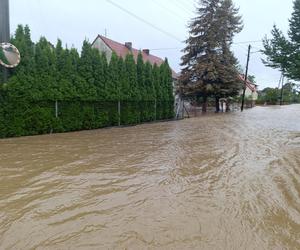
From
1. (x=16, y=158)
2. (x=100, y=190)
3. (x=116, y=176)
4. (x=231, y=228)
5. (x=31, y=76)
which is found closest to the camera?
(x=231, y=228)

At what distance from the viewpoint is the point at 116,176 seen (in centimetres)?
481

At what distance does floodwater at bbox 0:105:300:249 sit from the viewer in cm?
275

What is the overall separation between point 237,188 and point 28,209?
2.88 metres

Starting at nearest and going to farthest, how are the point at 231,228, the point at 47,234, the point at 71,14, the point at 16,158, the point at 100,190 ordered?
the point at 47,234 < the point at 231,228 < the point at 100,190 < the point at 16,158 < the point at 71,14

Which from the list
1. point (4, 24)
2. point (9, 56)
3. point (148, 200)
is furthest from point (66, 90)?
point (148, 200)

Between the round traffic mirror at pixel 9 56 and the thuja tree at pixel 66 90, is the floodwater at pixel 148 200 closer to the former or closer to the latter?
the thuja tree at pixel 66 90

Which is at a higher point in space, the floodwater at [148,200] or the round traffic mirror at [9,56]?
the round traffic mirror at [9,56]

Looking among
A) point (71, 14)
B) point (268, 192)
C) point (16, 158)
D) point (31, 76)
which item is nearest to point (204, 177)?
point (268, 192)

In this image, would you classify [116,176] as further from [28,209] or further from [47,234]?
[47,234]

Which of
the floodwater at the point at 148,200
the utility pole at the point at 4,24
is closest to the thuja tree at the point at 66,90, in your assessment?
the utility pole at the point at 4,24

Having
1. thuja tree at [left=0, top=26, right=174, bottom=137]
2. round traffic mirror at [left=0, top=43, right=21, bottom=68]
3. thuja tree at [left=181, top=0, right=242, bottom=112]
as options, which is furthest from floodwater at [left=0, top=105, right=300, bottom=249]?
thuja tree at [left=181, top=0, right=242, bottom=112]

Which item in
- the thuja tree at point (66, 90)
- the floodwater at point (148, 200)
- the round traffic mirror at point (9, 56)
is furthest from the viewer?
the thuja tree at point (66, 90)

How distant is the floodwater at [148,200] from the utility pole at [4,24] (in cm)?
359

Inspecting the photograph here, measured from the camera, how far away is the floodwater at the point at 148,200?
2754 millimetres
